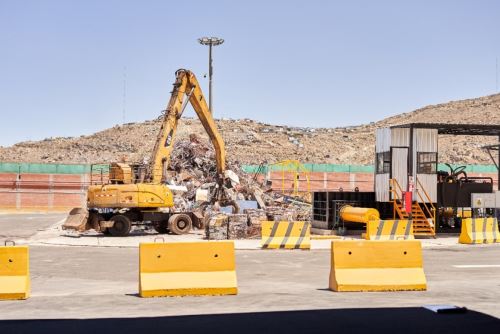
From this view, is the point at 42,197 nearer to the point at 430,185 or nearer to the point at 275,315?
the point at 430,185

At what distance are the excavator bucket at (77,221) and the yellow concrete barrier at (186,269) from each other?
60.6 feet

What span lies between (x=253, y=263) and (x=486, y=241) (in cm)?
1214

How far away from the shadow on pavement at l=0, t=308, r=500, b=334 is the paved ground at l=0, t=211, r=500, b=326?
0.55 metres

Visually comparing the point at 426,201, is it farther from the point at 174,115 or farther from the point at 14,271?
the point at 14,271

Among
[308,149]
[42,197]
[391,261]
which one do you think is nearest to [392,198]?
[391,261]

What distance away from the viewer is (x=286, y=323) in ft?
34.9

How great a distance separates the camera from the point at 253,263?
20.2 m

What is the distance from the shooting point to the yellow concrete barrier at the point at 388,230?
2750cm

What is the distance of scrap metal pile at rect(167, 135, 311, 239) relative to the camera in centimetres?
2983

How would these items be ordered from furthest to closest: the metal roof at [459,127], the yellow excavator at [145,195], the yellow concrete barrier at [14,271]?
1. the metal roof at [459,127]
2. the yellow excavator at [145,195]
3. the yellow concrete barrier at [14,271]

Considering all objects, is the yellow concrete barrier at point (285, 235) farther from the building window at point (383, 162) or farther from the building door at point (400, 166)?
the building window at point (383, 162)

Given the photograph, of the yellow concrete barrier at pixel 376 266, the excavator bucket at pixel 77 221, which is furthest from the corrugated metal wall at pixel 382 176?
the yellow concrete barrier at pixel 376 266

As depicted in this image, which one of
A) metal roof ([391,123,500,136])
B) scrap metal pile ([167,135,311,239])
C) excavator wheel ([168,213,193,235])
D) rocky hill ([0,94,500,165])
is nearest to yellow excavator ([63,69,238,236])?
excavator wheel ([168,213,193,235])

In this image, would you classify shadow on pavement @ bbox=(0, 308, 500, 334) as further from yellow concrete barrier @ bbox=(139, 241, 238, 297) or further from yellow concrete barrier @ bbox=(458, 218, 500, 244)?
yellow concrete barrier @ bbox=(458, 218, 500, 244)
